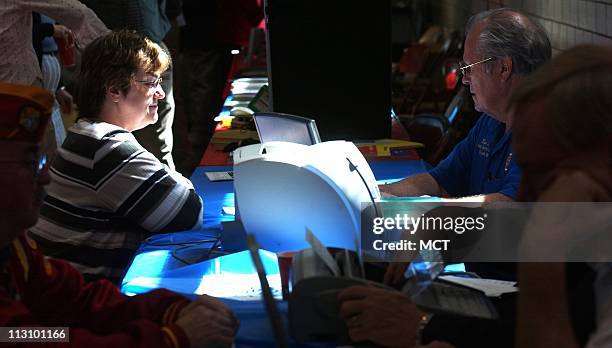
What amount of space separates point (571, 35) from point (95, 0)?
2.47m

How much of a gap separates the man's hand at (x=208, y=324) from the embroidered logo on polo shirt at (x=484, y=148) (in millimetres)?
1508

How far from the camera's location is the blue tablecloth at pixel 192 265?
85.1 inches

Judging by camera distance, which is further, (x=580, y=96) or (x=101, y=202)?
(x=101, y=202)

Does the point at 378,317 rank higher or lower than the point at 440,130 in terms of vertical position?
higher

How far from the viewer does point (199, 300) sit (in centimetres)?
207

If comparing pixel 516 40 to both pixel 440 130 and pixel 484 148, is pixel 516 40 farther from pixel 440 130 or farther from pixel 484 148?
pixel 440 130

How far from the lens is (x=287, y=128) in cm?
323

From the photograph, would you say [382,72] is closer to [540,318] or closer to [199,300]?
[199,300]

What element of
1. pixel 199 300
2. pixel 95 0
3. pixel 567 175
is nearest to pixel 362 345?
pixel 199 300

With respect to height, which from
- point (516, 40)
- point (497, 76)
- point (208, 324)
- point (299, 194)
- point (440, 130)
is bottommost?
point (440, 130)

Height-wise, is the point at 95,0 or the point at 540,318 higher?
the point at 95,0

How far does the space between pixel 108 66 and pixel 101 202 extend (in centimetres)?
49

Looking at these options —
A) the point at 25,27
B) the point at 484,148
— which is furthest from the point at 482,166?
the point at 25,27

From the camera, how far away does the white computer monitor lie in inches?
95.9
